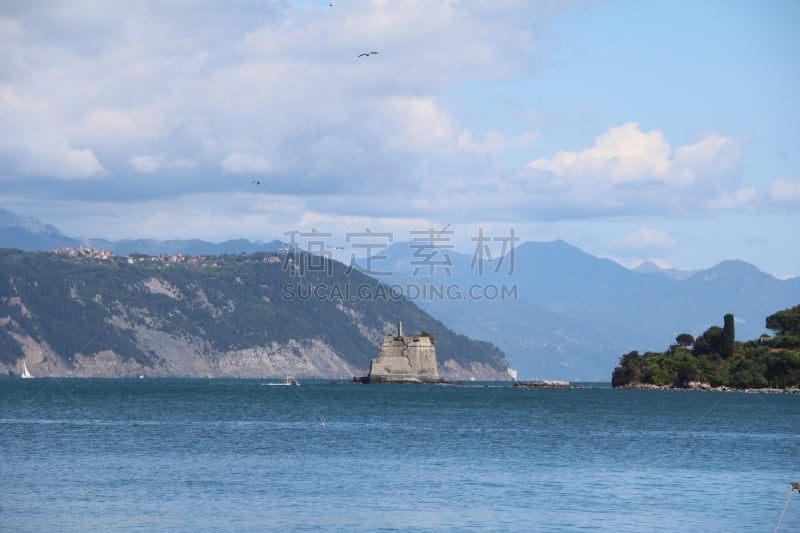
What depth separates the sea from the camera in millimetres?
53969

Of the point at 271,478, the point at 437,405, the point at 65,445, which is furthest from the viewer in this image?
the point at 437,405

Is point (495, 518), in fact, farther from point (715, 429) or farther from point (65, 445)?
point (715, 429)

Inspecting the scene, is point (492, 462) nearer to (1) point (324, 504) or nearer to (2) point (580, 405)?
(1) point (324, 504)

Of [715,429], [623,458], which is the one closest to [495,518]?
[623,458]

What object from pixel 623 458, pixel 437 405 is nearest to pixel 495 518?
pixel 623 458

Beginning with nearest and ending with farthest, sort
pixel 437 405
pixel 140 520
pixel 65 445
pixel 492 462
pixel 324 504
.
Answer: pixel 140 520 → pixel 324 504 → pixel 492 462 → pixel 65 445 → pixel 437 405

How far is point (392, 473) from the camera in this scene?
234 feet

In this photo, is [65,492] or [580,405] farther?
[580,405]

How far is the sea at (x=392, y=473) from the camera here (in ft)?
177

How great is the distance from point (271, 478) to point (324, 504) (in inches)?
392

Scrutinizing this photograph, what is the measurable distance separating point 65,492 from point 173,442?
2936 centimetres

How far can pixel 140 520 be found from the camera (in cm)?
5247

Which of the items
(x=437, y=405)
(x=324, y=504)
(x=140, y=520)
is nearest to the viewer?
(x=140, y=520)

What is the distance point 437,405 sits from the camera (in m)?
161
